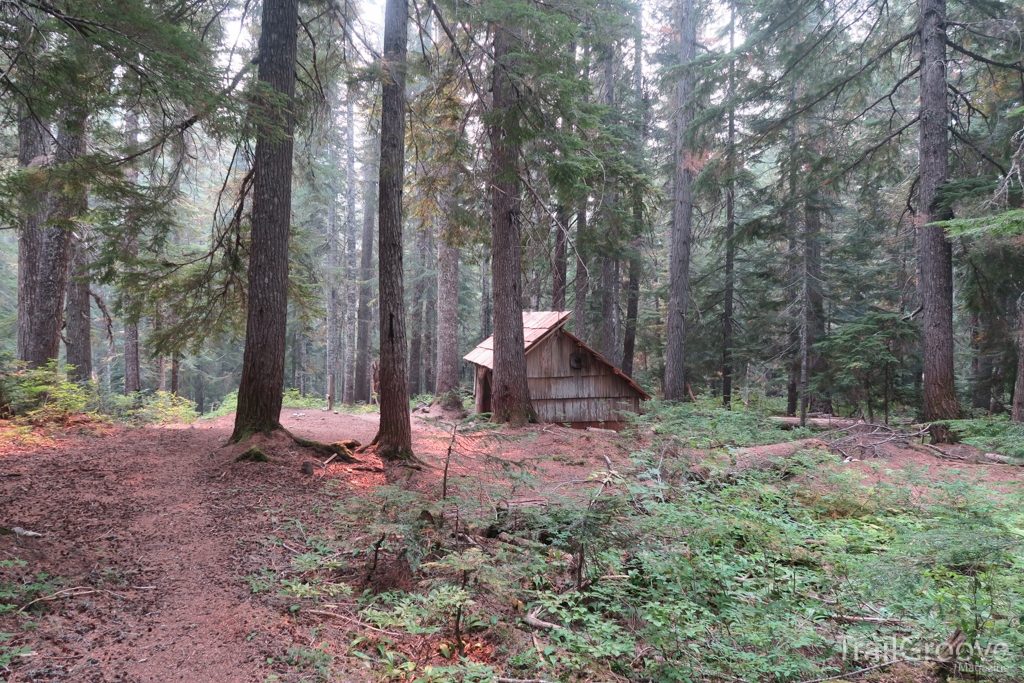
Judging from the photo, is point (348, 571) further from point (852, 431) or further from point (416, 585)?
point (852, 431)

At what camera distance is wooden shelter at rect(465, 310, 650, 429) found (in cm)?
1421

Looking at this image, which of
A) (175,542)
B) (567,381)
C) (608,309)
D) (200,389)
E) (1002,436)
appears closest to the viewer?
(175,542)

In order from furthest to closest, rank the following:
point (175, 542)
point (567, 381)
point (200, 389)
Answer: point (200, 389) → point (567, 381) → point (175, 542)

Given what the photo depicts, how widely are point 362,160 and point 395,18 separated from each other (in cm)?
2076

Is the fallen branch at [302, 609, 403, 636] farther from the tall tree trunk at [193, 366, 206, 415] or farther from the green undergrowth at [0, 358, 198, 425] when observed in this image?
the tall tree trunk at [193, 366, 206, 415]

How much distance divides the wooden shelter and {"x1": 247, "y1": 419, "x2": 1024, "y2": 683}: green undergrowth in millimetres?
8422

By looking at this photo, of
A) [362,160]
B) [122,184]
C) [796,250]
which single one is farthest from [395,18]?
[362,160]

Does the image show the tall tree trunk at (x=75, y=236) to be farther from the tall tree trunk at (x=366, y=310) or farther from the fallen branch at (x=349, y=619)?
the tall tree trunk at (x=366, y=310)

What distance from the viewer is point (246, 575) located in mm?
4289

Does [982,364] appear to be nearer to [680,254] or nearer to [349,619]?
[680,254]

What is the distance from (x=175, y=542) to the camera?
15.4 feet

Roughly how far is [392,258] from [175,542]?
428 cm

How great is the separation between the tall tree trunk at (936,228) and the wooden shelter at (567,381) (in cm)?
684

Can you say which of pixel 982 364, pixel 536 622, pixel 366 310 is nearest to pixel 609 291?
pixel 366 310
